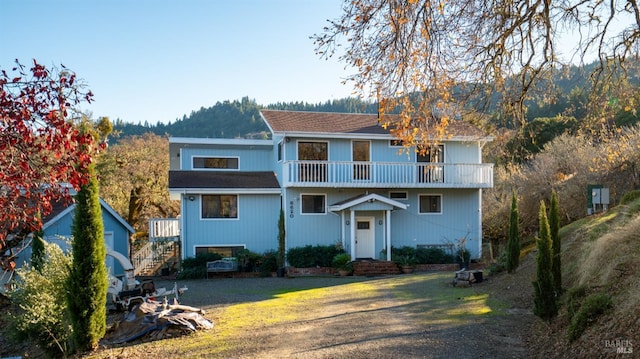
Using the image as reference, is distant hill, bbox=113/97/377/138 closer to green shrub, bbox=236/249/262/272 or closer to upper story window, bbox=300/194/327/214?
upper story window, bbox=300/194/327/214

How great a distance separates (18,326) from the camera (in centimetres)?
1081

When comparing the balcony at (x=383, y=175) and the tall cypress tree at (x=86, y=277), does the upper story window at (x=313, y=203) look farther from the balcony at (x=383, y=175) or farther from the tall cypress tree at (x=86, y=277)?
the tall cypress tree at (x=86, y=277)

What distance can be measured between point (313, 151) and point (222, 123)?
41.7 meters

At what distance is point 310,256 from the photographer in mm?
22328

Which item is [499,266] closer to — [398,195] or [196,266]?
[398,195]

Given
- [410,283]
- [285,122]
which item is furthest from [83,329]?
[285,122]

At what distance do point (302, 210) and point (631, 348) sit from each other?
1784 centimetres

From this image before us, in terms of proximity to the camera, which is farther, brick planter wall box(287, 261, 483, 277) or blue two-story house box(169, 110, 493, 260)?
blue two-story house box(169, 110, 493, 260)

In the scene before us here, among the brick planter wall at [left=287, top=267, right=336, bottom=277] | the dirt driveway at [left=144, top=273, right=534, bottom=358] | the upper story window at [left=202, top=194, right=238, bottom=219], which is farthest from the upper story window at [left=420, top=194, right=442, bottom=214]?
the upper story window at [left=202, top=194, right=238, bottom=219]

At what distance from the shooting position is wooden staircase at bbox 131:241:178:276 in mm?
24434

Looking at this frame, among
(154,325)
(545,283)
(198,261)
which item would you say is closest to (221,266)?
(198,261)

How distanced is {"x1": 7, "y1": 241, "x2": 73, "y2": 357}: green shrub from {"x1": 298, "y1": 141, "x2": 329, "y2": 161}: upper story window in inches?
548

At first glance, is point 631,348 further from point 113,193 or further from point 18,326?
point 113,193

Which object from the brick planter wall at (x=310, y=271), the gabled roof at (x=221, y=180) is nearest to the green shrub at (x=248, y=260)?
the brick planter wall at (x=310, y=271)
